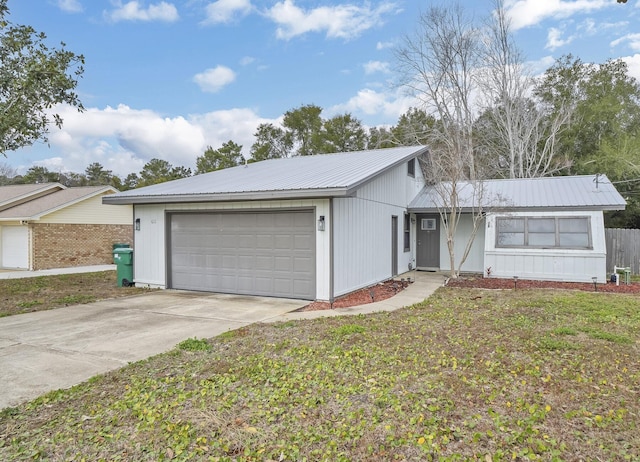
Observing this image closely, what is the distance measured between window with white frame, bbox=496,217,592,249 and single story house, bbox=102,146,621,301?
0.58 feet

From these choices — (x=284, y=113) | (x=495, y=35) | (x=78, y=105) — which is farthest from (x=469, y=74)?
Result: (x=78, y=105)

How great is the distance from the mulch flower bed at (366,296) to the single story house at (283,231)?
0.61 ft

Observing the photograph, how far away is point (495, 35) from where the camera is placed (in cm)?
2492

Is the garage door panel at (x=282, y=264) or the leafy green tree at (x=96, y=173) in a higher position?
the leafy green tree at (x=96, y=173)

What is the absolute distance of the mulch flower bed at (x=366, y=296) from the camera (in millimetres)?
8164

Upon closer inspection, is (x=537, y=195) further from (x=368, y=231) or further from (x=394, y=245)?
(x=368, y=231)

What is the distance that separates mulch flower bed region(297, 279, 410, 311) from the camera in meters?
8.16

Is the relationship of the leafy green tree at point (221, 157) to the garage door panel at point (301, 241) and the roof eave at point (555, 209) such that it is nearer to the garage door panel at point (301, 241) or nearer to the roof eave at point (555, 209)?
the roof eave at point (555, 209)

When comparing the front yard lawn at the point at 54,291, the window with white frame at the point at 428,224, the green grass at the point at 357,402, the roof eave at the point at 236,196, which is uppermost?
the roof eave at the point at 236,196

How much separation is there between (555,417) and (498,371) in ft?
3.35

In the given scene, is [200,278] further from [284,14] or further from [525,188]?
[525,188]

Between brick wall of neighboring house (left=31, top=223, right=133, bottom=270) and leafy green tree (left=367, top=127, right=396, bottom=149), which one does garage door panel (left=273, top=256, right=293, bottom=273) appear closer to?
brick wall of neighboring house (left=31, top=223, right=133, bottom=270)

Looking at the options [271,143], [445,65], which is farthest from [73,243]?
[445,65]

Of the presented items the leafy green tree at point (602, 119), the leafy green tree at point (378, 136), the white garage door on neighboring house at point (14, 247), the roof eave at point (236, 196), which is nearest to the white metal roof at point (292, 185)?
the roof eave at point (236, 196)
